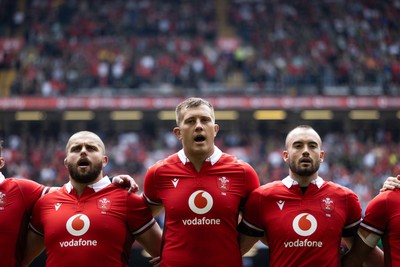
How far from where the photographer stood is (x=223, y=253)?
4242 millimetres

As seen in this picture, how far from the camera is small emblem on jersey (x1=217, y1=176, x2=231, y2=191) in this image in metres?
4.41

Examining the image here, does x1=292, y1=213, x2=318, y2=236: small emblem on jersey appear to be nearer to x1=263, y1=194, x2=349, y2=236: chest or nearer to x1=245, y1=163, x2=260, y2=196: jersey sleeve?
Result: x1=263, y1=194, x2=349, y2=236: chest

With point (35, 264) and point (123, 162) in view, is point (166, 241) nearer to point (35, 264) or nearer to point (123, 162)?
point (35, 264)

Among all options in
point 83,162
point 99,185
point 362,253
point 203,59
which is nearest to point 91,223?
point 99,185

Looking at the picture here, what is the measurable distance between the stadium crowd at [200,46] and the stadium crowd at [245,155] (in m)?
1.94

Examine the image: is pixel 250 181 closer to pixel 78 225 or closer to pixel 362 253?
pixel 362 253

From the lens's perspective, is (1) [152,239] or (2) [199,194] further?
(1) [152,239]

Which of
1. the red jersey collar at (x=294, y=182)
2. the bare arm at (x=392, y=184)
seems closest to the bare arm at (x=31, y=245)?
the red jersey collar at (x=294, y=182)

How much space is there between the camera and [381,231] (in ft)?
14.3

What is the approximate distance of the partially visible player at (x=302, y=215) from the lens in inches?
166

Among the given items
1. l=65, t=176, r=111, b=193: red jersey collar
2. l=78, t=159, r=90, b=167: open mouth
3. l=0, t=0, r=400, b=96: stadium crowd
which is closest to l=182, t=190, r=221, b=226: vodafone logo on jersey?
l=65, t=176, r=111, b=193: red jersey collar

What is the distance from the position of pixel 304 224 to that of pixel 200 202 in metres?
0.82

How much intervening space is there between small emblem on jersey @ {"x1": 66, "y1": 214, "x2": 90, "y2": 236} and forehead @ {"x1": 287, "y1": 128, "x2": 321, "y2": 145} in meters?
1.76

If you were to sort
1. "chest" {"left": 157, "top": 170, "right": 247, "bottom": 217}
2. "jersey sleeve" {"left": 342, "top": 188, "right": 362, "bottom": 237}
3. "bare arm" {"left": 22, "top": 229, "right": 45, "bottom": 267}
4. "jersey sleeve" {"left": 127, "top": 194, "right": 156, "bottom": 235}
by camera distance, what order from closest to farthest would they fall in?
"chest" {"left": 157, "top": 170, "right": 247, "bottom": 217} → "jersey sleeve" {"left": 342, "top": 188, "right": 362, "bottom": 237} → "jersey sleeve" {"left": 127, "top": 194, "right": 156, "bottom": 235} → "bare arm" {"left": 22, "top": 229, "right": 45, "bottom": 267}
